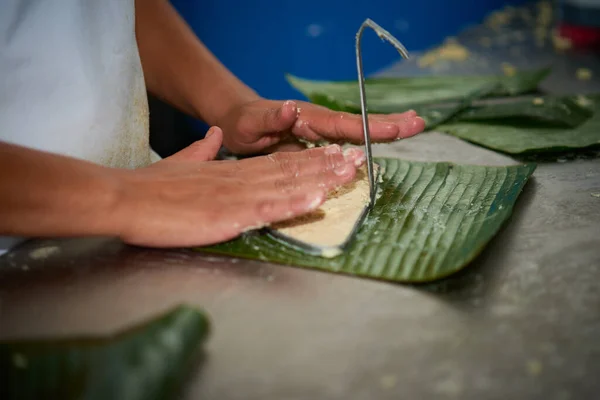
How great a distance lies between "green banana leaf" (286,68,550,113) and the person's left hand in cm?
28

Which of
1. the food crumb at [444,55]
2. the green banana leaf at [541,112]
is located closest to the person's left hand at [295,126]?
the green banana leaf at [541,112]

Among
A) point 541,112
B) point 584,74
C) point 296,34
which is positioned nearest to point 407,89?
point 541,112

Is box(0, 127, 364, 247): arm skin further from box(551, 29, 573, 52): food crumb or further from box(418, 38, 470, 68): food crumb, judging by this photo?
box(551, 29, 573, 52): food crumb

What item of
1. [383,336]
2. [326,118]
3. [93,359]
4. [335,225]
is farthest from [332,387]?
[326,118]

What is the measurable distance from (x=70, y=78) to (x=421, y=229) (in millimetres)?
586

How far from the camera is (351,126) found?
1.06m

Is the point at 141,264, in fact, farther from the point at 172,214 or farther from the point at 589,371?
the point at 589,371

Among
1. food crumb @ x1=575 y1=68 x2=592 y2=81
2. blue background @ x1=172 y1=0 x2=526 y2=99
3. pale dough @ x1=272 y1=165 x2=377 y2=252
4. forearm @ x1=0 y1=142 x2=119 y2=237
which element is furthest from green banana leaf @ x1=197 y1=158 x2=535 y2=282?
blue background @ x1=172 y1=0 x2=526 y2=99

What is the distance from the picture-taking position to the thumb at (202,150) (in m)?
0.93

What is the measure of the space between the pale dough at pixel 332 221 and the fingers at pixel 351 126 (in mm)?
142

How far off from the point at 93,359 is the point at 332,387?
0.71ft

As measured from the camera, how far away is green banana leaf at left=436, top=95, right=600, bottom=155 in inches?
45.3

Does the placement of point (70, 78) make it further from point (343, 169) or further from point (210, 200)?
point (343, 169)

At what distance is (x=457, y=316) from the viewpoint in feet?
2.11
